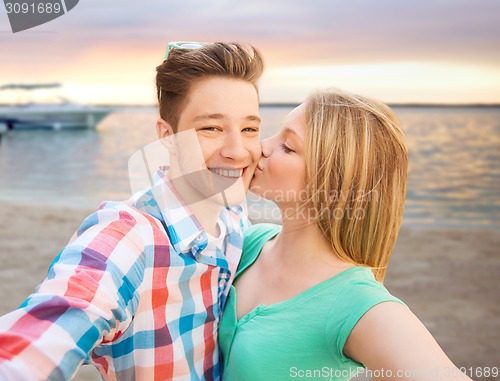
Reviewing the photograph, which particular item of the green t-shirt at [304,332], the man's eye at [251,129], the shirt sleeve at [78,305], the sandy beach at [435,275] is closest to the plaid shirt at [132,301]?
the shirt sleeve at [78,305]

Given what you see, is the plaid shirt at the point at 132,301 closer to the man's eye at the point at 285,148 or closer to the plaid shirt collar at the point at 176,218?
the plaid shirt collar at the point at 176,218

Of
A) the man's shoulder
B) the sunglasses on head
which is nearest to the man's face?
the sunglasses on head

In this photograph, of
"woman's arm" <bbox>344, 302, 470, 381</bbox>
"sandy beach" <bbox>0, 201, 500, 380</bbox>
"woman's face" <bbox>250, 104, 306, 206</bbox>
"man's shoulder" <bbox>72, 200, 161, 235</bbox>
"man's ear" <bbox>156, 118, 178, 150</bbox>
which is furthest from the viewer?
"sandy beach" <bbox>0, 201, 500, 380</bbox>

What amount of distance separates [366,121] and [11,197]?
35.5 ft

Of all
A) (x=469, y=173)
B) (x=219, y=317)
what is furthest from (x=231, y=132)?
(x=469, y=173)

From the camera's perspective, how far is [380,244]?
1.96 m

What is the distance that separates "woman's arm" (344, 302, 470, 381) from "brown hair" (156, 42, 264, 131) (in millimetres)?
1025

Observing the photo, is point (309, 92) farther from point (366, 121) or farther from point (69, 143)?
point (69, 143)

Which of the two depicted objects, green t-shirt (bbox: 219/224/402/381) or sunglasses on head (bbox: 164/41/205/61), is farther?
sunglasses on head (bbox: 164/41/205/61)

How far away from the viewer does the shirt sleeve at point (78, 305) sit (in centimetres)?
117

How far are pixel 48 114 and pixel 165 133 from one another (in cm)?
3090

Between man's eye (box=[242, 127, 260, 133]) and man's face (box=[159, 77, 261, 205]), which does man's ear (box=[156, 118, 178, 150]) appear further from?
man's eye (box=[242, 127, 260, 133])

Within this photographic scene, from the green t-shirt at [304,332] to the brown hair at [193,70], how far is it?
81 cm

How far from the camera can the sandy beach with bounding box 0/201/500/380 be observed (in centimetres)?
475
